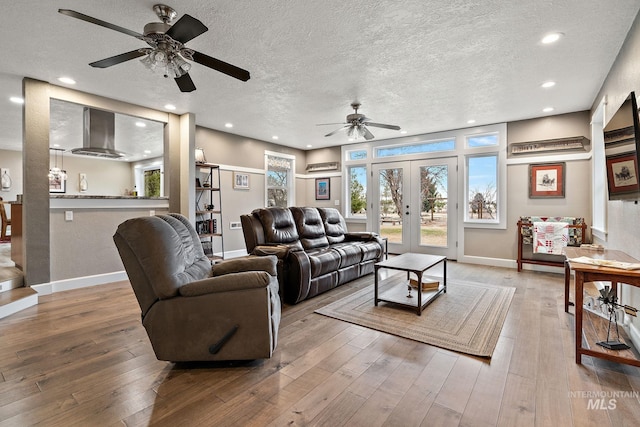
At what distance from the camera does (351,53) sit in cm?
294

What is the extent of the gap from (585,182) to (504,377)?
168 inches

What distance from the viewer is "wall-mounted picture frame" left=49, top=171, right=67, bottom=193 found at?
826 cm

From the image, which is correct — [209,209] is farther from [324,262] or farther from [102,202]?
[324,262]

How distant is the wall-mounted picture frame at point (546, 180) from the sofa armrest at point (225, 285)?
199 inches

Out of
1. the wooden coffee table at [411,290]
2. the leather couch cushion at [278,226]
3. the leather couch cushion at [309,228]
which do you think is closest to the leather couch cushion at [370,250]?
the leather couch cushion at [309,228]

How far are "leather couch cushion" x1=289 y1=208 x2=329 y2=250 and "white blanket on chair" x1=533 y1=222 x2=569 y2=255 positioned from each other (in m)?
3.29

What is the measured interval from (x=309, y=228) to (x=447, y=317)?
2203 mm

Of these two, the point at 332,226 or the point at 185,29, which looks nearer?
the point at 185,29

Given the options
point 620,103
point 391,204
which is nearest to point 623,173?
point 620,103

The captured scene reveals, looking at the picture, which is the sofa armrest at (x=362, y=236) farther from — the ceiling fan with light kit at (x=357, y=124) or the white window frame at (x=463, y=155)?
the white window frame at (x=463, y=155)

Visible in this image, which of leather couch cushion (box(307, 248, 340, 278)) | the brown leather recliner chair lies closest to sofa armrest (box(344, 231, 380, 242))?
leather couch cushion (box(307, 248, 340, 278))

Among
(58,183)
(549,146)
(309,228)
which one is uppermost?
(549,146)

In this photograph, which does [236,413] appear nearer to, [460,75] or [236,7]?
[236,7]

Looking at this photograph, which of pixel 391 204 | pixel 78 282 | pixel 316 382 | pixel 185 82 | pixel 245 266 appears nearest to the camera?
pixel 316 382
